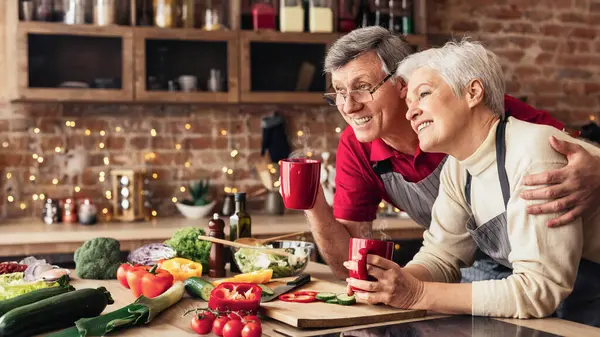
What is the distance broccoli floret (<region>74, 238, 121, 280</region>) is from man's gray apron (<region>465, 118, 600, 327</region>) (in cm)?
Result: 109

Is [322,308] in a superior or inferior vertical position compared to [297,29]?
inferior

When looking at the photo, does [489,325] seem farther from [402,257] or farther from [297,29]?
[297,29]

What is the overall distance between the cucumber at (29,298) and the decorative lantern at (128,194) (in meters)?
2.63

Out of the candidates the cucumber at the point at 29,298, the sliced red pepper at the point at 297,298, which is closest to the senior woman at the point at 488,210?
the sliced red pepper at the point at 297,298

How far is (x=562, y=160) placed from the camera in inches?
72.2

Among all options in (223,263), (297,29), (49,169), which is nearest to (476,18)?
(297,29)

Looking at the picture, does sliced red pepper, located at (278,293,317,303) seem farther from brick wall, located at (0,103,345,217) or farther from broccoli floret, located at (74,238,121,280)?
brick wall, located at (0,103,345,217)

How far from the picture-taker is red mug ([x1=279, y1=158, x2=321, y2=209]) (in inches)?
83.7

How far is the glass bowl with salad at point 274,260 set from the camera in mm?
2275

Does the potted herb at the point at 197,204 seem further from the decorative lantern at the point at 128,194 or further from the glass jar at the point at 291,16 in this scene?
the glass jar at the point at 291,16

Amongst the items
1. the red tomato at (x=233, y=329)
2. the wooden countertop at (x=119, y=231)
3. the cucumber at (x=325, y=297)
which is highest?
the cucumber at (x=325, y=297)

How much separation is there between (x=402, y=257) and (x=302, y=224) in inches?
23.8

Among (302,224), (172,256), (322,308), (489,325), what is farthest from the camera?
(302,224)

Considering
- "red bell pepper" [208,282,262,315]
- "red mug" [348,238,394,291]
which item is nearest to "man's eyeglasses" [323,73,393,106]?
"red mug" [348,238,394,291]
